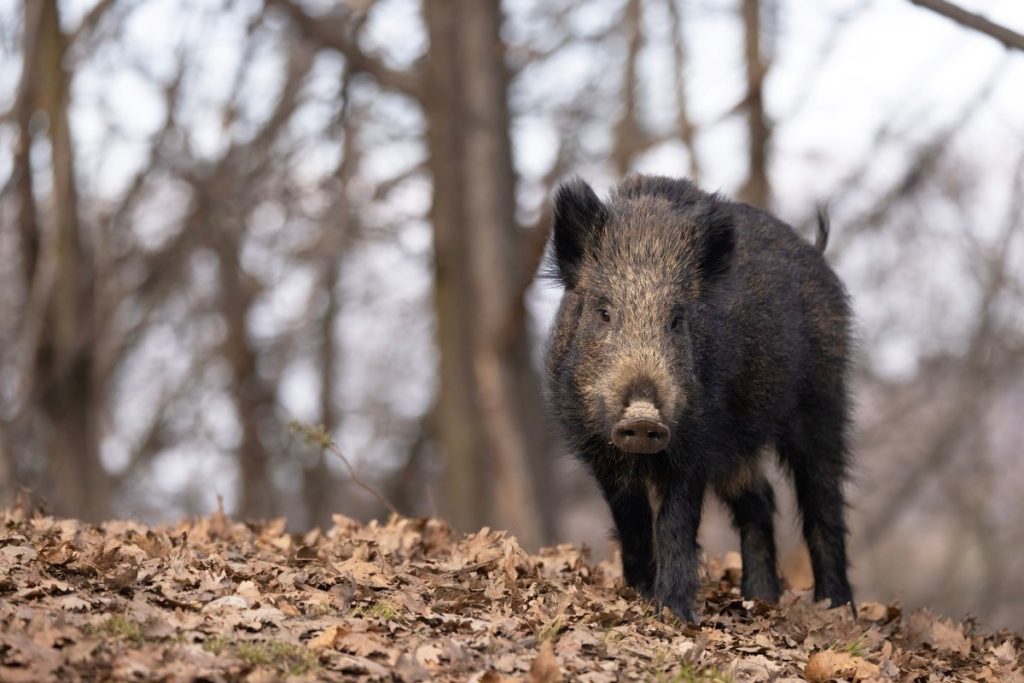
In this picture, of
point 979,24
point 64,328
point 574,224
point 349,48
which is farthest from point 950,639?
point 64,328

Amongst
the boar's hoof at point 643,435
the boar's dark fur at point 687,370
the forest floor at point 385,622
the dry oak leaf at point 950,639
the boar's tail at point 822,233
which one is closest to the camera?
the forest floor at point 385,622

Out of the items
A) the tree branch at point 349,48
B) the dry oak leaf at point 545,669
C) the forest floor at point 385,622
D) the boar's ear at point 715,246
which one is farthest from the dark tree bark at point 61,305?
the dry oak leaf at point 545,669

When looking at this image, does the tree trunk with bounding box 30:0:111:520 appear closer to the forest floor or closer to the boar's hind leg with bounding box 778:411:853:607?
the forest floor

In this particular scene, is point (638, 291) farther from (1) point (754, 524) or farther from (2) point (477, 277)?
(2) point (477, 277)

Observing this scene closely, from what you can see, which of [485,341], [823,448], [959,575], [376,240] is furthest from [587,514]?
[823,448]

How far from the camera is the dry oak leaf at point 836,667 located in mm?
5660

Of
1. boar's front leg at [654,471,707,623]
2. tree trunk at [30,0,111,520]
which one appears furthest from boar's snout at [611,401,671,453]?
tree trunk at [30,0,111,520]

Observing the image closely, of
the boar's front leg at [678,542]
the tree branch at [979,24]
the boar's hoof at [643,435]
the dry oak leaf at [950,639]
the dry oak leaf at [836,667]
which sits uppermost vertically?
the tree branch at [979,24]

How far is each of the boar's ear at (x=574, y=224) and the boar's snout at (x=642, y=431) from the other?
A: 1332mm

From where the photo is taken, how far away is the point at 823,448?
7820 millimetres

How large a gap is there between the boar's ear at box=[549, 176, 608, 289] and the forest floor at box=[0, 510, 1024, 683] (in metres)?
1.49

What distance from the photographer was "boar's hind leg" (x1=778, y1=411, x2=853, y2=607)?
25.3 ft

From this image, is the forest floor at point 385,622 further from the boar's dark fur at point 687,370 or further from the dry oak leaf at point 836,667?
the boar's dark fur at point 687,370

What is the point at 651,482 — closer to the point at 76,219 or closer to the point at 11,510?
the point at 11,510
